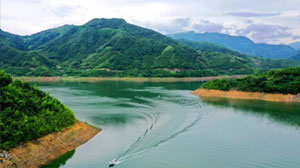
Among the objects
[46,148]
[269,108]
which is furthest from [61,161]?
[269,108]

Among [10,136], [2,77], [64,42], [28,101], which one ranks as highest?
[64,42]

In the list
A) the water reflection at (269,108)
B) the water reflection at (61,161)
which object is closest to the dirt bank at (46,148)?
the water reflection at (61,161)

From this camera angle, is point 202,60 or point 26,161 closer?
point 26,161

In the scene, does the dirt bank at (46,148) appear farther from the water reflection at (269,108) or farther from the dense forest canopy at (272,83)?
the dense forest canopy at (272,83)

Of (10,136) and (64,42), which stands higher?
(64,42)

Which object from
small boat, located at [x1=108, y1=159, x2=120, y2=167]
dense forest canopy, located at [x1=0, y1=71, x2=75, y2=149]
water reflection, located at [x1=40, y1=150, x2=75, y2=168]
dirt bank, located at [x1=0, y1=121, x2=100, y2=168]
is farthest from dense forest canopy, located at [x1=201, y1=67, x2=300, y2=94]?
water reflection, located at [x1=40, y1=150, x2=75, y2=168]

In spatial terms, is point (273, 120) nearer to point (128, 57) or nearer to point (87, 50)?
point (128, 57)

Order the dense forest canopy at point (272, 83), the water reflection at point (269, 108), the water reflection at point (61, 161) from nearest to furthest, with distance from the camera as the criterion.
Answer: the water reflection at point (61, 161), the water reflection at point (269, 108), the dense forest canopy at point (272, 83)

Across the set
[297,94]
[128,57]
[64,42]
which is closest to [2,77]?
[297,94]
